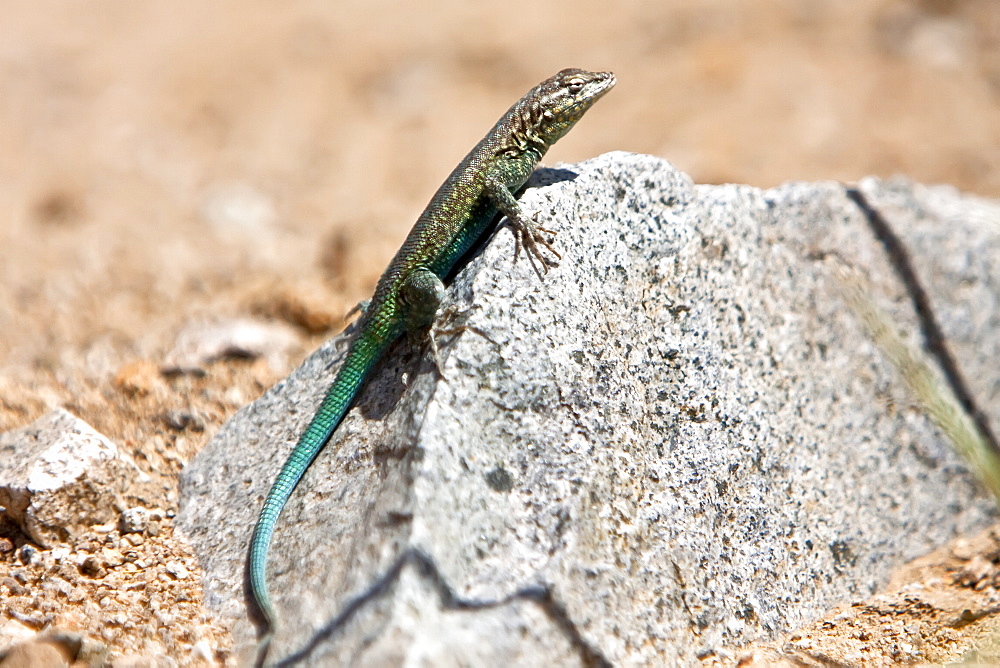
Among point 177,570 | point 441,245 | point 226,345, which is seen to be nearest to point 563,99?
point 441,245

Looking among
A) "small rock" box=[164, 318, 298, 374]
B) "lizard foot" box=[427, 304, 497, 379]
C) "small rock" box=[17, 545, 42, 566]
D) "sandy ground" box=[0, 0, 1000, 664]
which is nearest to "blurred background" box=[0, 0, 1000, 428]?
"sandy ground" box=[0, 0, 1000, 664]

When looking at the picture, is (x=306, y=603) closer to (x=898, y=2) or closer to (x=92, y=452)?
(x=92, y=452)

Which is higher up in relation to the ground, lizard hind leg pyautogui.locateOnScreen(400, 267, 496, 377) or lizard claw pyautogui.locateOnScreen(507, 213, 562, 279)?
lizard claw pyautogui.locateOnScreen(507, 213, 562, 279)

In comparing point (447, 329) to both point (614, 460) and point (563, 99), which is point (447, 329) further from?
point (563, 99)

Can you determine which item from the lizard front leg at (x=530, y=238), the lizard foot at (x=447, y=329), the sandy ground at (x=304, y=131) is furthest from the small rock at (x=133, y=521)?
the lizard front leg at (x=530, y=238)

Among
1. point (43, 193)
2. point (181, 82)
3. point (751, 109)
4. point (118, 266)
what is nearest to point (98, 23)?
point (181, 82)

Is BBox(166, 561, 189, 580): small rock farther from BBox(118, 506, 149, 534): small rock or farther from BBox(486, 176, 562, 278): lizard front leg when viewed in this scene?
BBox(486, 176, 562, 278): lizard front leg
